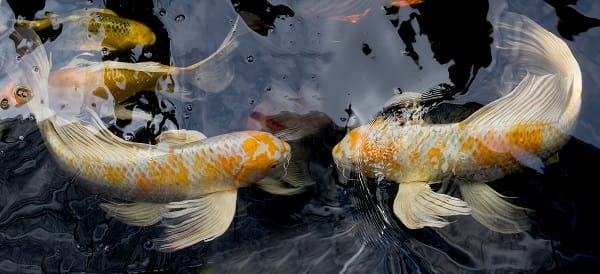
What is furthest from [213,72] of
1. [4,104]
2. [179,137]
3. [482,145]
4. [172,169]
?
[482,145]

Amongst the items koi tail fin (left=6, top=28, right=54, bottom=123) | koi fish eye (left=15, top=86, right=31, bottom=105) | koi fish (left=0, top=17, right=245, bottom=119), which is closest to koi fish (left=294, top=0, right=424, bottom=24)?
koi fish (left=0, top=17, right=245, bottom=119)

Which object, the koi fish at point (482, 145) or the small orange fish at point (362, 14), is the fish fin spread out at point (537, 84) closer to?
the koi fish at point (482, 145)

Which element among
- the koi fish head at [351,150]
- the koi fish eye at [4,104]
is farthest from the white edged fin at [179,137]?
the koi fish eye at [4,104]

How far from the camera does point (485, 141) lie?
2.79 m

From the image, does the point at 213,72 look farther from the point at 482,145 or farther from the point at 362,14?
the point at 482,145

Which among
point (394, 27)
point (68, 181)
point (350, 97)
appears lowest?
point (68, 181)

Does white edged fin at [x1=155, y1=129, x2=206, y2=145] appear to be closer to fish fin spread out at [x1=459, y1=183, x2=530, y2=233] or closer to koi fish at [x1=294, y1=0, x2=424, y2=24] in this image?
koi fish at [x1=294, y1=0, x2=424, y2=24]

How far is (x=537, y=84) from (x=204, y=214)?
1908mm

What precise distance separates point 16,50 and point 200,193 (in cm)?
156

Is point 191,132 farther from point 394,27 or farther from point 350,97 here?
point 394,27

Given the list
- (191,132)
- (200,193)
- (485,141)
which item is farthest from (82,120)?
(485,141)

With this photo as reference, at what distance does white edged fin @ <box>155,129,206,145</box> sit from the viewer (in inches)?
121

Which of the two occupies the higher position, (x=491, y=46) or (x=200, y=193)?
(x=491, y=46)

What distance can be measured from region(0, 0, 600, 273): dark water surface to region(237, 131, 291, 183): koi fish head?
0.22 meters
